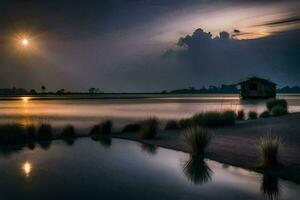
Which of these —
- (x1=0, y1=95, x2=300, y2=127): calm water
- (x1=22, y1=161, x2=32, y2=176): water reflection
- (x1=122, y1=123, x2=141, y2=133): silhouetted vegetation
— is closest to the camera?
(x1=22, y1=161, x2=32, y2=176): water reflection

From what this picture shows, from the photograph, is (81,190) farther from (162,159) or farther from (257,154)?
(257,154)

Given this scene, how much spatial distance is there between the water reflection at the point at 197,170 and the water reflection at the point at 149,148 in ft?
6.71

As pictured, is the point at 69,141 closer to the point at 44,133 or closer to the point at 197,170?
the point at 44,133

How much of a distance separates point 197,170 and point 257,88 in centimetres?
6079

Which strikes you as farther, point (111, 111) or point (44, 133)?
point (111, 111)

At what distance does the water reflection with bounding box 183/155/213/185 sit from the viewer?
29.6ft

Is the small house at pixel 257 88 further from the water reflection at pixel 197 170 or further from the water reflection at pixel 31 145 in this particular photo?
the water reflection at pixel 197 170

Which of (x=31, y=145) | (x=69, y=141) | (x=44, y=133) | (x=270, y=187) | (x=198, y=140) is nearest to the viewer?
(x=270, y=187)

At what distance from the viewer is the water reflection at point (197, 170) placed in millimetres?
9016

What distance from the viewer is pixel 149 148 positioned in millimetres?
14227

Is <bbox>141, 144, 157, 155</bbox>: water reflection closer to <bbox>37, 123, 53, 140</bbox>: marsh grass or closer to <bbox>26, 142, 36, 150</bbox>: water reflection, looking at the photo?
<bbox>26, 142, 36, 150</bbox>: water reflection

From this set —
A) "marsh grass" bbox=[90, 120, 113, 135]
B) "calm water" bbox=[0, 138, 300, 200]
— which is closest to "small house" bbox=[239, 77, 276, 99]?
"marsh grass" bbox=[90, 120, 113, 135]

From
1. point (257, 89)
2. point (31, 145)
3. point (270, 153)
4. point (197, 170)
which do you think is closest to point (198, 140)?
point (197, 170)

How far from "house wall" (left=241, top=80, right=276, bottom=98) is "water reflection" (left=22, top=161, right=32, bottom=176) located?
6107 centimetres
